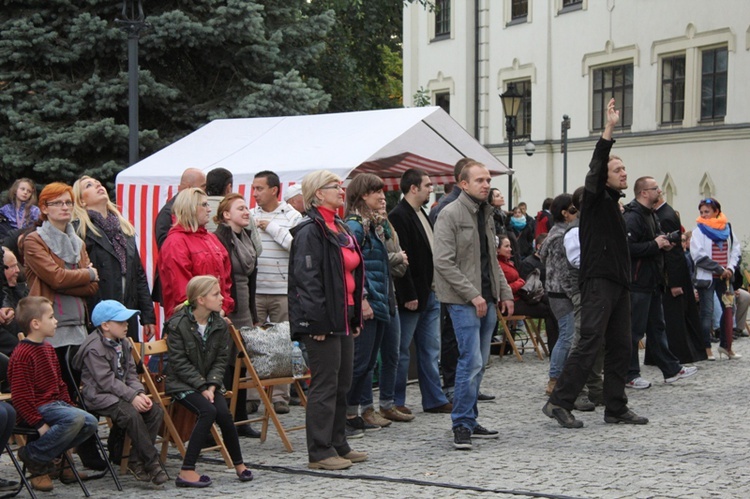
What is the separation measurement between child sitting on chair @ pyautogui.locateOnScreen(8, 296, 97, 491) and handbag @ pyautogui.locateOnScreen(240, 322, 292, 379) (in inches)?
72.6

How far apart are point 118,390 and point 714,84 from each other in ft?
86.6

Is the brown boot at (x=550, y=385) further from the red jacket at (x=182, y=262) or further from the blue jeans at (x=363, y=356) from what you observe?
the red jacket at (x=182, y=262)

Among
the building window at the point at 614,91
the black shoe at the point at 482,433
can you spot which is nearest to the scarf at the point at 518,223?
the black shoe at the point at 482,433

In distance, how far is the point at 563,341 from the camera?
11.5m

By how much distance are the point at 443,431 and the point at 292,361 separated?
133 cm

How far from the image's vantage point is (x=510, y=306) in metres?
9.55

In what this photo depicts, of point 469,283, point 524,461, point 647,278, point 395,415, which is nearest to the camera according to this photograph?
point 524,461

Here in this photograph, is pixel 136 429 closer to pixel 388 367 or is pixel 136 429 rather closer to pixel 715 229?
pixel 388 367

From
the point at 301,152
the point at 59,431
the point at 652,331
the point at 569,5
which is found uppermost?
the point at 569,5

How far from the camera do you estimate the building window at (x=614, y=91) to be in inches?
1366

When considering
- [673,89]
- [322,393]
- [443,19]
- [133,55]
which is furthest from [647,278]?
[443,19]

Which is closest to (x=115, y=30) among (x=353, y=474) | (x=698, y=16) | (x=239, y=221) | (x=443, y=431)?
(x=239, y=221)

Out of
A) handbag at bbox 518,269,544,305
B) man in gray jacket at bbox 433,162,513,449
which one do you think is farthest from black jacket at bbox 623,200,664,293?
man in gray jacket at bbox 433,162,513,449

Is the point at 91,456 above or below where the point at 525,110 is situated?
below
